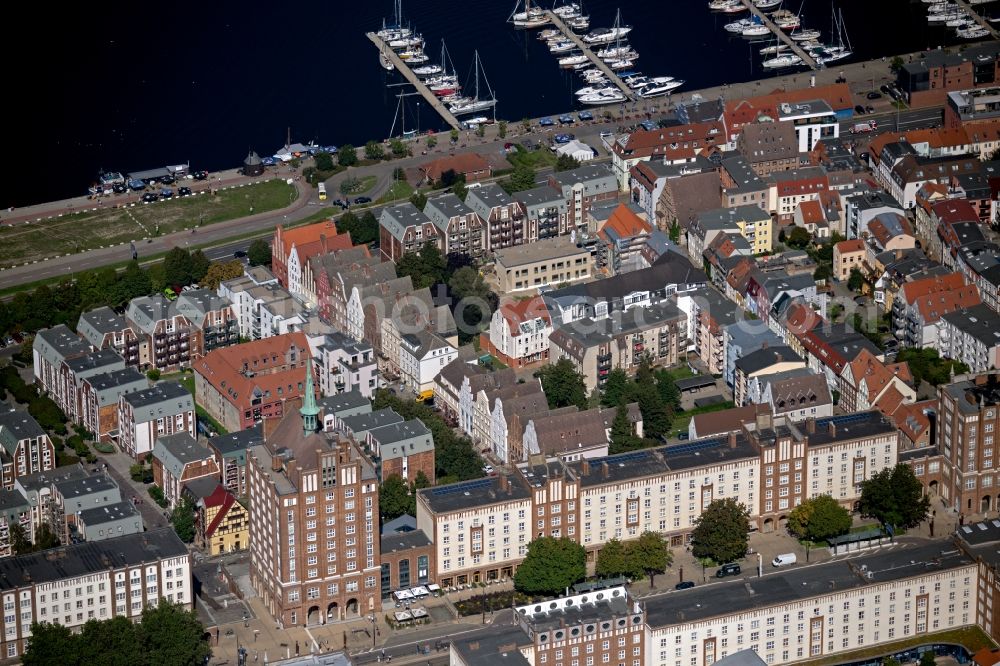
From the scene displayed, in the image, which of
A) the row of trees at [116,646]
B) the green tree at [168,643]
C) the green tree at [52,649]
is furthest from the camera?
the green tree at [168,643]

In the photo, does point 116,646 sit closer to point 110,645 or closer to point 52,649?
point 110,645

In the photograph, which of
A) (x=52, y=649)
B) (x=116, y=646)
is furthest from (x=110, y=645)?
(x=52, y=649)

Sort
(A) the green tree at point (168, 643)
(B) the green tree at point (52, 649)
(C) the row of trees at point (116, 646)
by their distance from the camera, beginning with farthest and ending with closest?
(A) the green tree at point (168, 643) < (C) the row of trees at point (116, 646) < (B) the green tree at point (52, 649)

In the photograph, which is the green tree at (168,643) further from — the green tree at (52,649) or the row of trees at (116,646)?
the green tree at (52,649)

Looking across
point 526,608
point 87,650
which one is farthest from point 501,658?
point 87,650

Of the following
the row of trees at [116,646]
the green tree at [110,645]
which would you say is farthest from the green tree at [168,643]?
the green tree at [110,645]
